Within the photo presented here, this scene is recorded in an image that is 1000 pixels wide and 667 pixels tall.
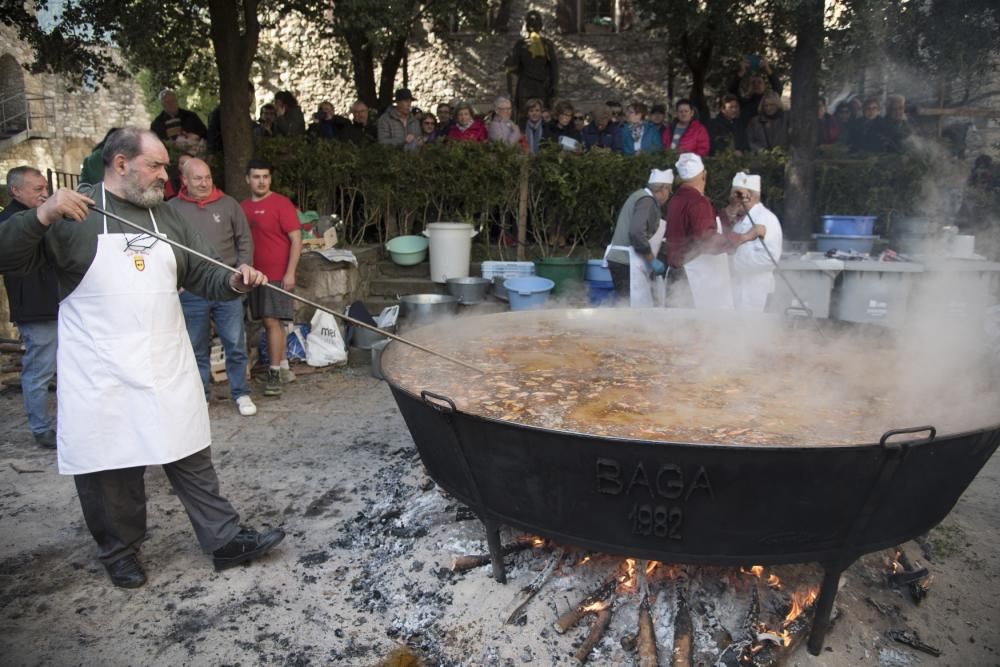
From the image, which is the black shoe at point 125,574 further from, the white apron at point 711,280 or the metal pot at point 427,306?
the white apron at point 711,280

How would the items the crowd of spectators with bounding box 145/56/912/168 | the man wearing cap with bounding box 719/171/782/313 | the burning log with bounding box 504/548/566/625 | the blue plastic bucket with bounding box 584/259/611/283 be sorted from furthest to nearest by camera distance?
1. the crowd of spectators with bounding box 145/56/912/168
2. the blue plastic bucket with bounding box 584/259/611/283
3. the man wearing cap with bounding box 719/171/782/313
4. the burning log with bounding box 504/548/566/625

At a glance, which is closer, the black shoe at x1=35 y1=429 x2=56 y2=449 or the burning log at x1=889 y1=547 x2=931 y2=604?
the burning log at x1=889 y1=547 x2=931 y2=604

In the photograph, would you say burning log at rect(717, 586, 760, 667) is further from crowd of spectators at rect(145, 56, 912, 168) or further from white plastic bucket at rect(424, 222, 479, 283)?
crowd of spectators at rect(145, 56, 912, 168)

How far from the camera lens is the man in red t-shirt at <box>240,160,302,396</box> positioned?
6086 mm

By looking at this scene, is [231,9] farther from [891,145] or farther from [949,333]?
[891,145]

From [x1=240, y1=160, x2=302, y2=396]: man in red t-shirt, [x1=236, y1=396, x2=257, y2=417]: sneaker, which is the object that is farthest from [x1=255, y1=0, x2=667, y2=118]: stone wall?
[x1=236, y1=396, x2=257, y2=417]: sneaker

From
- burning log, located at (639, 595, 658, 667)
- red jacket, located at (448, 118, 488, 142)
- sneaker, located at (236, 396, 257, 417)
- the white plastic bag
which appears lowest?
burning log, located at (639, 595, 658, 667)

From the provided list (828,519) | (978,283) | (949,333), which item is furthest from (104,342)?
(978,283)

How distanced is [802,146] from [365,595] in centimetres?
758

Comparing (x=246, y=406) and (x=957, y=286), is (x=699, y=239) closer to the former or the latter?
(x=957, y=286)

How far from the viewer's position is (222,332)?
5637mm

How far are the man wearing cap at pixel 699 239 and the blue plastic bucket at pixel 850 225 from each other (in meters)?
2.09

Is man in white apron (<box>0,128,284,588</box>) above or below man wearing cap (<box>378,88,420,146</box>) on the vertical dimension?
below

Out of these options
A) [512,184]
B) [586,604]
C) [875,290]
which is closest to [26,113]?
[512,184]
